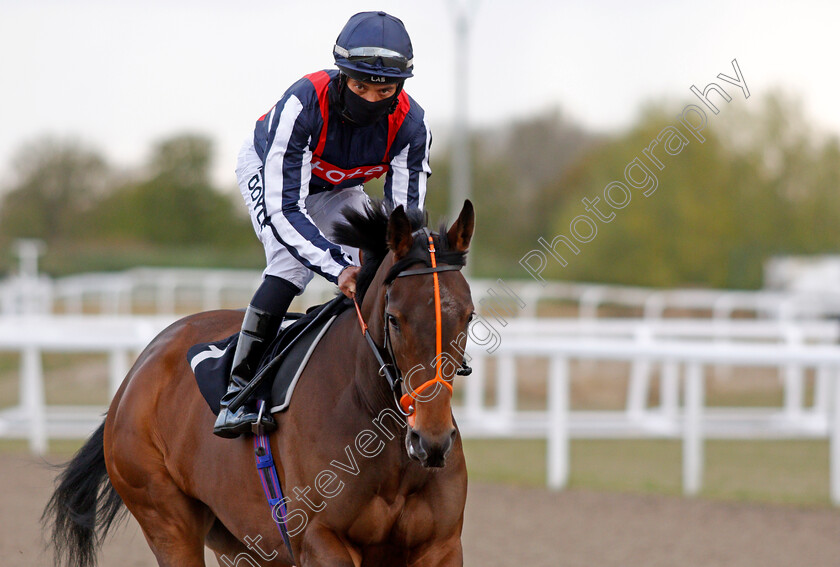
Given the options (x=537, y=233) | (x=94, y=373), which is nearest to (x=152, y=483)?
(x=94, y=373)

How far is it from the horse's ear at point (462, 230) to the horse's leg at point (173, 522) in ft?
5.96

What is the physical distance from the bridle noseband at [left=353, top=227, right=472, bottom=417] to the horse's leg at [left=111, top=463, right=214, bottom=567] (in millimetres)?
1481

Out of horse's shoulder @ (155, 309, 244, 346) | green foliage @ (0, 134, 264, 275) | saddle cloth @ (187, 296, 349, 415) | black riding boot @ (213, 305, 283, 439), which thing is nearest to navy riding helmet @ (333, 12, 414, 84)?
saddle cloth @ (187, 296, 349, 415)

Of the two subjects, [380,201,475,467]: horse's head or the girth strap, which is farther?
the girth strap

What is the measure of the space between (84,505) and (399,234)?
8.20ft

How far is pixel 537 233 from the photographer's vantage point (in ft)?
141

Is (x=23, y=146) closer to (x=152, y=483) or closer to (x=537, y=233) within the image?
(x=537, y=233)

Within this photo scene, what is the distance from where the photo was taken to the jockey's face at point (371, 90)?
3.32 meters

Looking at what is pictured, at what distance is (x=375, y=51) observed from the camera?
3.22 metres

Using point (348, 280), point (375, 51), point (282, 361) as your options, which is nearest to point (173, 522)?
point (282, 361)

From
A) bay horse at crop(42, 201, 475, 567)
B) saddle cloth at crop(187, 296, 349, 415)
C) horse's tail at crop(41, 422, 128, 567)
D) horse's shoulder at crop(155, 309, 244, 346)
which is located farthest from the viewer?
horse's tail at crop(41, 422, 128, 567)

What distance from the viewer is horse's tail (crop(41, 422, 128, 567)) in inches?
180

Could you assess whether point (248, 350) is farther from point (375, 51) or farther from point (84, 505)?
point (84, 505)

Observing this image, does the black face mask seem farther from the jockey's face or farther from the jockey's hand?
the jockey's hand
